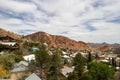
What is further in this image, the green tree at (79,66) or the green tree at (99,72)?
the green tree at (79,66)

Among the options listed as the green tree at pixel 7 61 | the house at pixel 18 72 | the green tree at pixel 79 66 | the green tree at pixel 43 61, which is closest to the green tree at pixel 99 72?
the green tree at pixel 79 66

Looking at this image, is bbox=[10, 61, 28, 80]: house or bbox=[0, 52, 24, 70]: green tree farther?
bbox=[0, 52, 24, 70]: green tree

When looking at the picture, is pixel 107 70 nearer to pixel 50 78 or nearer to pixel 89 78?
pixel 89 78

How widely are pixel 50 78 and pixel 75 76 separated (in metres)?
5.28

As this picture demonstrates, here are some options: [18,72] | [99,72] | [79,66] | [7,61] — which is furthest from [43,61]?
[99,72]

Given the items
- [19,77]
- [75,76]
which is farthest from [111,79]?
[19,77]

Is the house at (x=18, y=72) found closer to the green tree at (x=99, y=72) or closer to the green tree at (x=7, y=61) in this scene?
the green tree at (x=7, y=61)

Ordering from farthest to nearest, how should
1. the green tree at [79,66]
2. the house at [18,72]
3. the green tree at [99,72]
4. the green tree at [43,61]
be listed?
the green tree at [79,66]
the green tree at [99,72]
the green tree at [43,61]
the house at [18,72]

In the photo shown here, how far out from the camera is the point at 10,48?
82.3 metres

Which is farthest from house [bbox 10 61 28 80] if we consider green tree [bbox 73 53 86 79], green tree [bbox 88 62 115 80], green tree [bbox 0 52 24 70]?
green tree [bbox 88 62 115 80]

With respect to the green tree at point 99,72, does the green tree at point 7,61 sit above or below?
above

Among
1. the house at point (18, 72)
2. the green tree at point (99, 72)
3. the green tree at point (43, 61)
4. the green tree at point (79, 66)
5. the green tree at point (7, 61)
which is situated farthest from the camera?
the green tree at point (7, 61)

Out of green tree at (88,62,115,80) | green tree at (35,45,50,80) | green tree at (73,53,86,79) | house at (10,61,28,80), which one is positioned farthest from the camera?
green tree at (73,53,86,79)

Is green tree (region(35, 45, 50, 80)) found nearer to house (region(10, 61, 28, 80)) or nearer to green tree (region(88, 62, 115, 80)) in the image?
house (region(10, 61, 28, 80))
